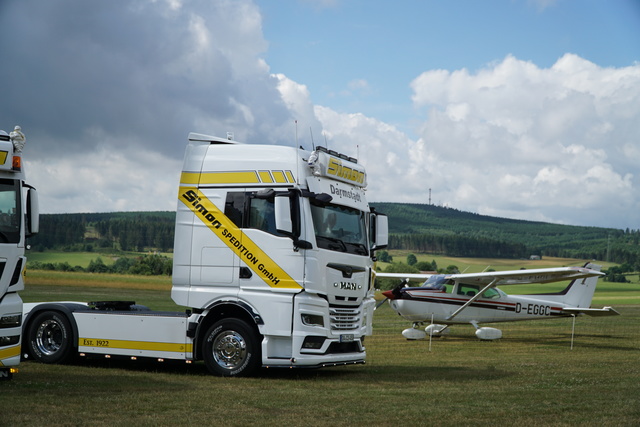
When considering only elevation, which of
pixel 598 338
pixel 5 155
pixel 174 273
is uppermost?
pixel 5 155

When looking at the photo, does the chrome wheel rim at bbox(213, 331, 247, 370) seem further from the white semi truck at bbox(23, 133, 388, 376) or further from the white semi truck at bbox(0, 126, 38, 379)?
the white semi truck at bbox(0, 126, 38, 379)

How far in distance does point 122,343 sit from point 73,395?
2734 mm

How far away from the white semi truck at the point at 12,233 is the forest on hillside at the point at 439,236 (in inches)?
Answer: 1886

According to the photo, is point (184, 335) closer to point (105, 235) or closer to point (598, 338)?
point (598, 338)

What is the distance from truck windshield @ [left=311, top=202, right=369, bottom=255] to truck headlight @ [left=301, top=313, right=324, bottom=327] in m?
1.04

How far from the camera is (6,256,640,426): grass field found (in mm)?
7742

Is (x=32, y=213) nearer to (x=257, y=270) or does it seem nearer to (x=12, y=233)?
(x=12, y=233)

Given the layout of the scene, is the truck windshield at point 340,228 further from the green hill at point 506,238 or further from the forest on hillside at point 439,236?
the green hill at point 506,238

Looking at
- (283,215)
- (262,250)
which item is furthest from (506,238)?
(283,215)

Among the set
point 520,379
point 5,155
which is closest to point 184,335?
point 5,155

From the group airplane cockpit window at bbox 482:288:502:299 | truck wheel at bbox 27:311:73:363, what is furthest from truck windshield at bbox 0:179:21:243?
airplane cockpit window at bbox 482:288:502:299

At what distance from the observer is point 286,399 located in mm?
9039

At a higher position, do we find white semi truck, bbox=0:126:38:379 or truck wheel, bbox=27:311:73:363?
white semi truck, bbox=0:126:38:379

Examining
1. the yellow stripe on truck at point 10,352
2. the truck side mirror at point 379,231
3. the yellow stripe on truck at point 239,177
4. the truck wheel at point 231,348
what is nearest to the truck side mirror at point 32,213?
the yellow stripe on truck at point 10,352
